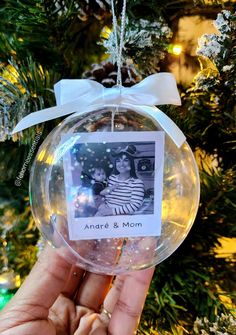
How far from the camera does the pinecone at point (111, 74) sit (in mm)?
479

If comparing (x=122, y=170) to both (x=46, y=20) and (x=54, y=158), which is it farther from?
(x=46, y=20)

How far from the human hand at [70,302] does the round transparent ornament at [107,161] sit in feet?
0.24

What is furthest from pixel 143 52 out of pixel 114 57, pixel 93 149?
pixel 93 149

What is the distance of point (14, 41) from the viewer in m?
0.51

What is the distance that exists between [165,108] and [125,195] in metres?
0.14

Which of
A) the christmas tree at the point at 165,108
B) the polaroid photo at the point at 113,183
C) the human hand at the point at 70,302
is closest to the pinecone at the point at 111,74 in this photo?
the christmas tree at the point at 165,108

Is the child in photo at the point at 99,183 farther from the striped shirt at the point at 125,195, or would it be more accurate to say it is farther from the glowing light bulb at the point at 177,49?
the glowing light bulb at the point at 177,49

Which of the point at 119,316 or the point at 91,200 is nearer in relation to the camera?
the point at 91,200

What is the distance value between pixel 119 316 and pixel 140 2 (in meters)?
0.40

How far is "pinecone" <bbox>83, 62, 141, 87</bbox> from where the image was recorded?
479 mm

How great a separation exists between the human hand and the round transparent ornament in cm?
7

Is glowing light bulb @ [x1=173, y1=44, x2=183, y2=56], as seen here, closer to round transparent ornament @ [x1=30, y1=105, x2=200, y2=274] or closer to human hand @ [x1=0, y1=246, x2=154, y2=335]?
round transparent ornament @ [x1=30, y1=105, x2=200, y2=274]

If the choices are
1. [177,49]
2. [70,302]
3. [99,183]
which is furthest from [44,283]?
[177,49]

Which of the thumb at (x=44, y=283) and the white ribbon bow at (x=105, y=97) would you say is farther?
the thumb at (x=44, y=283)
